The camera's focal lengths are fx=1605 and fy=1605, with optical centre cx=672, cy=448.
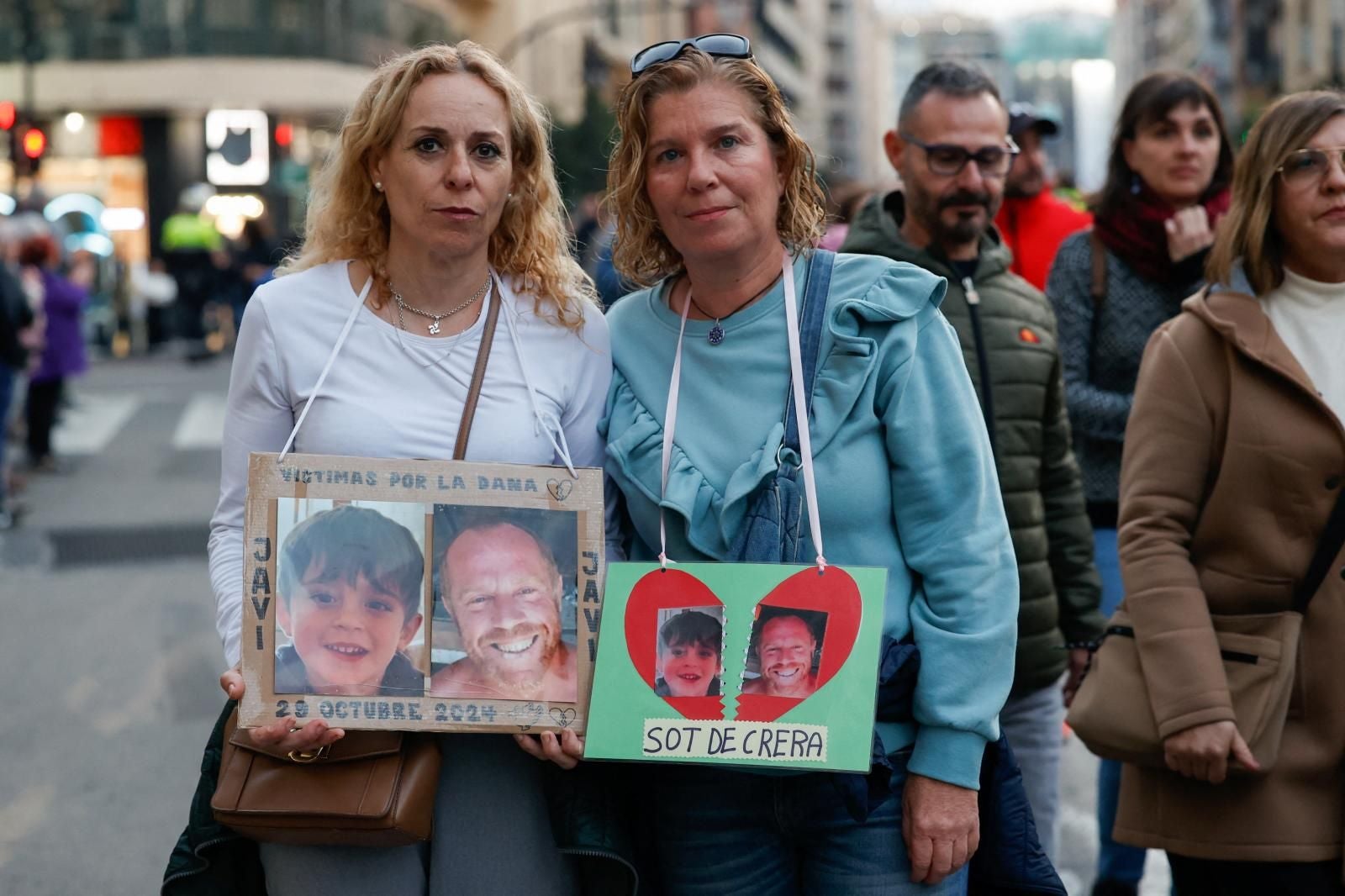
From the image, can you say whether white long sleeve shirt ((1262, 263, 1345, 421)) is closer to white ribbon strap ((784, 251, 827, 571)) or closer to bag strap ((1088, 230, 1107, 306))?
white ribbon strap ((784, 251, 827, 571))

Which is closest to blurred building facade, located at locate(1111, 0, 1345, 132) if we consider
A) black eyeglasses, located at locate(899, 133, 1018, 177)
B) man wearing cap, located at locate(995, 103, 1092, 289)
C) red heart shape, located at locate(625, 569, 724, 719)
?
man wearing cap, located at locate(995, 103, 1092, 289)

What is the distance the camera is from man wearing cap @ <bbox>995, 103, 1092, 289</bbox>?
19.4 feet

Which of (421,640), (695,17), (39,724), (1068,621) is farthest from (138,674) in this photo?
(695,17)

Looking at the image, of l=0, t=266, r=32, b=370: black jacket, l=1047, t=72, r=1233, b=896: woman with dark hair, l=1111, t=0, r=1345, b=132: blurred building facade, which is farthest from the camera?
l=1111, t=0, r=1345, b=132: blurred building facade

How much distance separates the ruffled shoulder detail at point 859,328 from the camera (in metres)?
2.71

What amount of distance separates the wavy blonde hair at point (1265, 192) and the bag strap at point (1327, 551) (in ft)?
1.66

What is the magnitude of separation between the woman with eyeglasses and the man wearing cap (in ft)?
10.4

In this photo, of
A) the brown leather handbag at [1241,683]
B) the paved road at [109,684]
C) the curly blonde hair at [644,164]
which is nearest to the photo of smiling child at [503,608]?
the curly blonde hair at [644,164]

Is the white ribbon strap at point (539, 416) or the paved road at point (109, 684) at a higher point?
the white ribbon strap at point (539, 416)

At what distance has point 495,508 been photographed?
265cm

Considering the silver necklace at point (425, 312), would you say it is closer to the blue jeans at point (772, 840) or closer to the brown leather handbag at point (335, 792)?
the brown leather handbag at point (335, 792)

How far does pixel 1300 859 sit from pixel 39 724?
5728mm

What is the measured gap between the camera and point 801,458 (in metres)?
2.69

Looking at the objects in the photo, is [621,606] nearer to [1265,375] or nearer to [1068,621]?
[1265,375]
